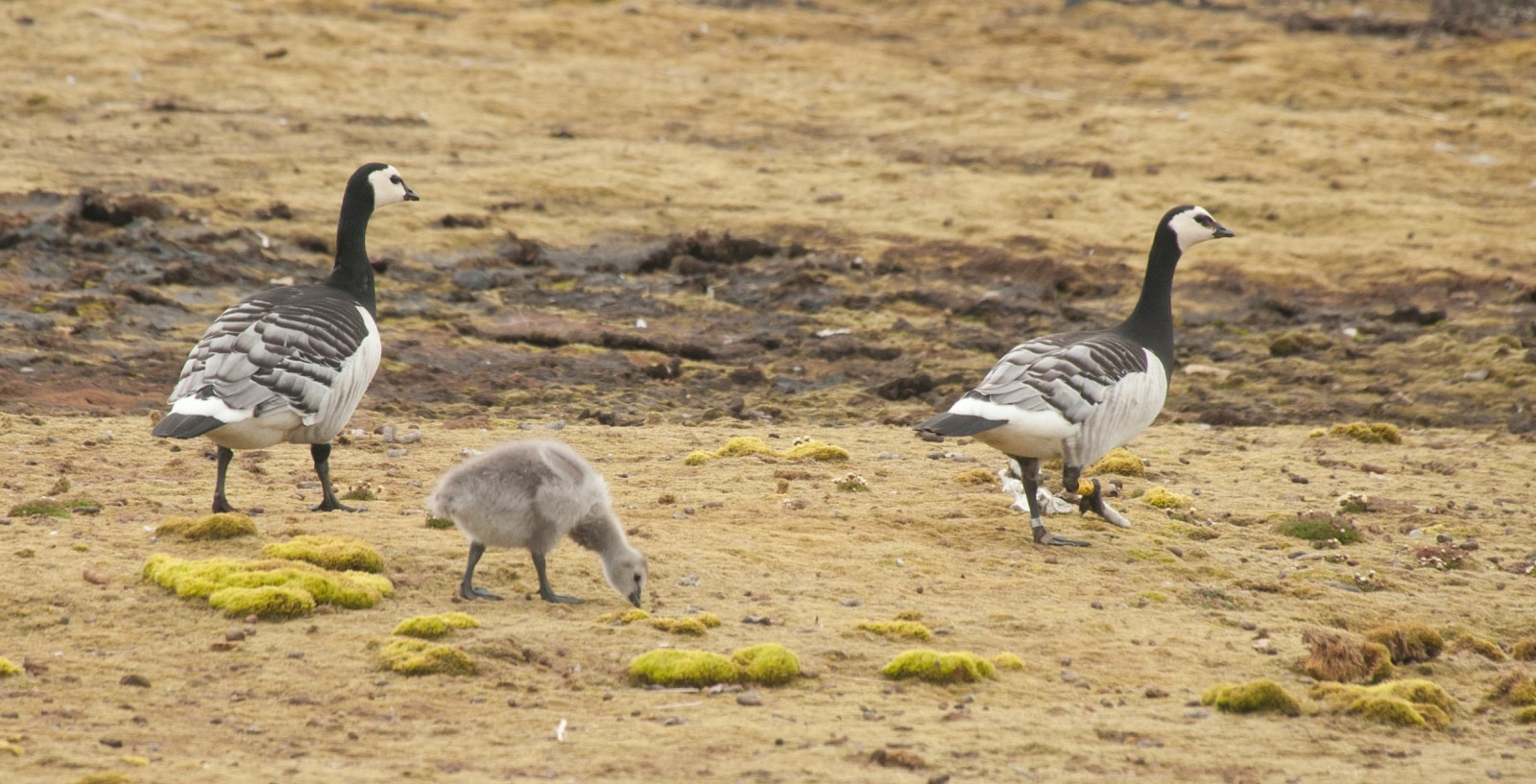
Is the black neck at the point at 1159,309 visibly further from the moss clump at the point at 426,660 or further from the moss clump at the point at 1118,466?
the moss clump at the point at 426,660

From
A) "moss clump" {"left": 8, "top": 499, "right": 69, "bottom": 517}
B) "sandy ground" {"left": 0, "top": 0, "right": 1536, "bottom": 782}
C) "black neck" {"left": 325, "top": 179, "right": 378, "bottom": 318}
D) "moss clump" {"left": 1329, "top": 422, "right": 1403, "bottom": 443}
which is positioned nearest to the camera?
"sandy ground" {"left": 0, "top": 0, "right": 1536, "bottom": 782}

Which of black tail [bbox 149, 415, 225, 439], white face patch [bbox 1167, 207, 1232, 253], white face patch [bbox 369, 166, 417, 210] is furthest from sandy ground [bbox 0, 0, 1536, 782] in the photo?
white face patch [bbox 369, 166, 417, 210]

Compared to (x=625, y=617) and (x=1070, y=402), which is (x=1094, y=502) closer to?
(x=1070, y=402)

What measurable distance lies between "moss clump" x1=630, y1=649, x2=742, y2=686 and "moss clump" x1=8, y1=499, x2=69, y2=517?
460 cm

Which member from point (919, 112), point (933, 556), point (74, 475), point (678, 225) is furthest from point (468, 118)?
point (933, 556)

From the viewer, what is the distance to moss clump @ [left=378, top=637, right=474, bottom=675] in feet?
25.2

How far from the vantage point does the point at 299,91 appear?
27.6m

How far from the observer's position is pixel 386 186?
12680 mm

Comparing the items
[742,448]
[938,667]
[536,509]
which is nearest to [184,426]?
[536,509]

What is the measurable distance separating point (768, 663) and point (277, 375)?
400 cm

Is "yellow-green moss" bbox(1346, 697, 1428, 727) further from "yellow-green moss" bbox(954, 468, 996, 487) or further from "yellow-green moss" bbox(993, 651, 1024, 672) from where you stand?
"yellow-green moss" bbox(954, 468, 996, 487)

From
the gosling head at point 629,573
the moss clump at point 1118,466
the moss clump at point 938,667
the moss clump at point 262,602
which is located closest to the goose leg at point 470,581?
the gosling head at point 629,573

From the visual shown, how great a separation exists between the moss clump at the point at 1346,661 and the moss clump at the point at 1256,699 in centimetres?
67

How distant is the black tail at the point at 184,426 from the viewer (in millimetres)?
9078
